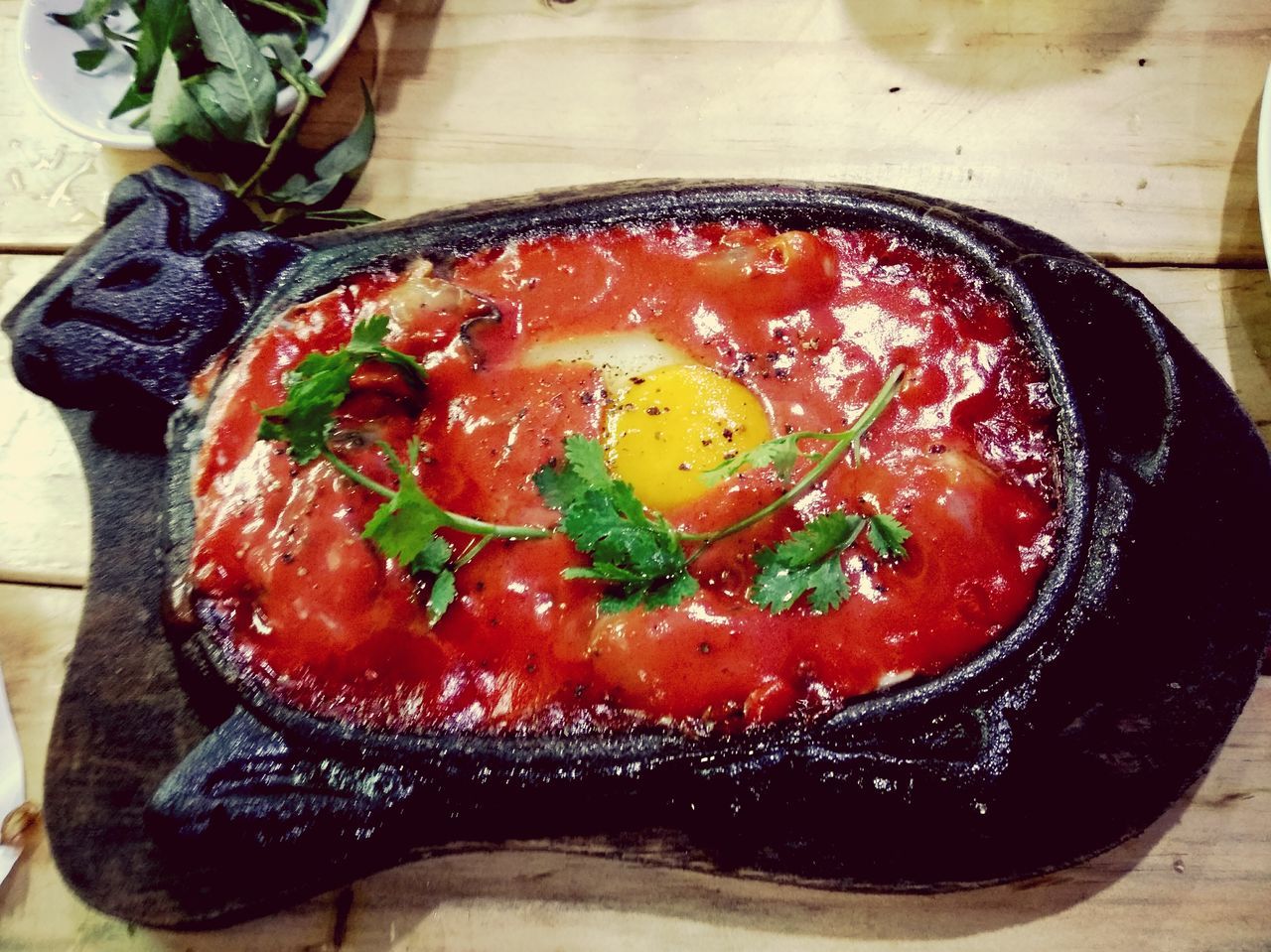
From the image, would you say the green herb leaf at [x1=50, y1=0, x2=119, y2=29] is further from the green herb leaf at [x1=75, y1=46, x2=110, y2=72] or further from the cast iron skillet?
the cast iron skillet

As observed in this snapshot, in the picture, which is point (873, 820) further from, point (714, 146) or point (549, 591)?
point (714, 146)

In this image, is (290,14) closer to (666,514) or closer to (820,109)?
(820,109)

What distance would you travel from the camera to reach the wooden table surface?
1626 millimetres

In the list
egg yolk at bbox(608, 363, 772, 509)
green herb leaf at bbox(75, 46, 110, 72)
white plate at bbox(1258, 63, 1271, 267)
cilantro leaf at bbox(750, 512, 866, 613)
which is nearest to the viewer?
cilantro leaf at bbox(750, 512, 866, 613)

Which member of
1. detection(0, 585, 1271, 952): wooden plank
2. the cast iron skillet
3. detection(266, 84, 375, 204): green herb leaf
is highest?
detection(266, 84, 375, 204): green herb leaf

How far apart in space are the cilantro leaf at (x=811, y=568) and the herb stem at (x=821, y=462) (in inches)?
2.3

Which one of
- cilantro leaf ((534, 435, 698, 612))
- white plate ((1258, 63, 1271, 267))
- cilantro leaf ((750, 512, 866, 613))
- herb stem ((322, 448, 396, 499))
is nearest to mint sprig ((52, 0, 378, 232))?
herb stem ((322, 448, 396, 499))

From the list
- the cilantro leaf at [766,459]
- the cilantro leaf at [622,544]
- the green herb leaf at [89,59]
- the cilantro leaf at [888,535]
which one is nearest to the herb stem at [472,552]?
the cilantro leaf at [622,544]

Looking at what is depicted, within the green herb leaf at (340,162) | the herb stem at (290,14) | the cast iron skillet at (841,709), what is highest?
the herb stem at (290,14)

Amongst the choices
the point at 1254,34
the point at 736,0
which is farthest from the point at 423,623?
the point at 1254,34

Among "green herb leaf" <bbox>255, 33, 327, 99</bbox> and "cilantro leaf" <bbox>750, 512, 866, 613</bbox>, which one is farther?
"green herb leaf" <bbox>255, 33, 327, 99</bbox>

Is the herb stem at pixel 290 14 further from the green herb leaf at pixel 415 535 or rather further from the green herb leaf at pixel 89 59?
the green herb leaf at pixel 415 535

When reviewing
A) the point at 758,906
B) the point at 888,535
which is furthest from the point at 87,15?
the point at 758,906

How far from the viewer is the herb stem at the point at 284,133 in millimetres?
1979
